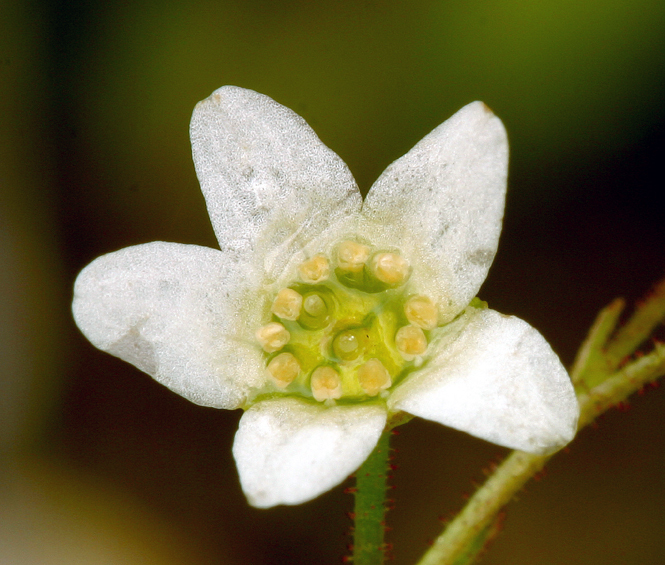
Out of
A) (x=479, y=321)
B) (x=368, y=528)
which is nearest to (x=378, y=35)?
(x=479, y=321)

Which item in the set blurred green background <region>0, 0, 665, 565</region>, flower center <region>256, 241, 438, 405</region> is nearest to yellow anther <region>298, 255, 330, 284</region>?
flower center <region>256, 241, 438, 405</region>

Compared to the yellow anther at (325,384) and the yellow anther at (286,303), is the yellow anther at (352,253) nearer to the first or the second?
the yellow anther at (286,303)

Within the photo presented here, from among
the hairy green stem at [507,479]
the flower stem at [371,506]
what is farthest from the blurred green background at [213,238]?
the flower stem at [371,506]

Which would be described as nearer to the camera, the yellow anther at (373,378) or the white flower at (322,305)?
the white flower at (322,305)

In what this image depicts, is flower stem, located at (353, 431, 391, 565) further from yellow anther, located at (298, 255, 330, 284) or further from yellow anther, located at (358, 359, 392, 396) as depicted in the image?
yellow anther, located at (298, 255, 330, 284)

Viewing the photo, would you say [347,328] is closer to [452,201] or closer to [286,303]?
[286,303]

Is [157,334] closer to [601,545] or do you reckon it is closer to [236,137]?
[236,137]
